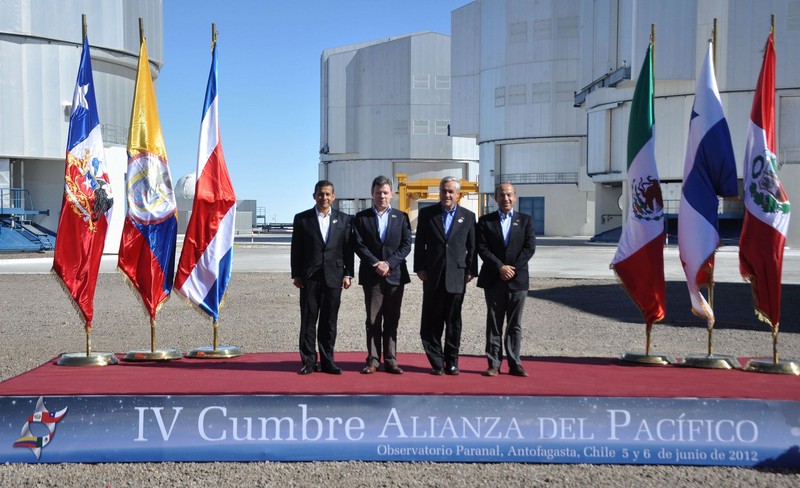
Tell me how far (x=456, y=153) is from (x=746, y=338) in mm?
52998

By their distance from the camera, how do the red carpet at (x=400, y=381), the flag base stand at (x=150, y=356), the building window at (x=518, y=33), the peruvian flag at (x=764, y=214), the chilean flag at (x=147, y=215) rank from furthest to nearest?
the building window at (x=518, y=33) → the chilean flag at (x=147, y=215) → the flag base stand at (x=150, y=356) → the peruvian flag at (x=764, y=214) → the red carpet at (x=400, y=381)

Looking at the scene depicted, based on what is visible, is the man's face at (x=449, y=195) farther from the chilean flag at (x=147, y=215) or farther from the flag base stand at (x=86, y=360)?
the flag base stand at (x=86, y=360)

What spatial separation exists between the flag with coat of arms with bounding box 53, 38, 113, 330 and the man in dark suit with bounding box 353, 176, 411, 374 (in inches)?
109

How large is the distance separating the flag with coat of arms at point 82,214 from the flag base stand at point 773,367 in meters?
6.34

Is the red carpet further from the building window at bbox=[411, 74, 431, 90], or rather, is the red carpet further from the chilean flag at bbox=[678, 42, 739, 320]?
the building window at bbox=[411, 74, 431, 90]

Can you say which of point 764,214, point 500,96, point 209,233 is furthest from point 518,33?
point 764,214

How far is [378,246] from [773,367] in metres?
3.76

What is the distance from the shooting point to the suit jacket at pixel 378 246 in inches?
322

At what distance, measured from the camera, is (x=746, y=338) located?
→ 13.0 m

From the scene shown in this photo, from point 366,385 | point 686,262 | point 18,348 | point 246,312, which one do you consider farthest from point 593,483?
point 246,312

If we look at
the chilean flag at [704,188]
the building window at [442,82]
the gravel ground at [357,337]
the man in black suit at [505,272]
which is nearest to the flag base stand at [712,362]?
the chilean flag at [704,188]

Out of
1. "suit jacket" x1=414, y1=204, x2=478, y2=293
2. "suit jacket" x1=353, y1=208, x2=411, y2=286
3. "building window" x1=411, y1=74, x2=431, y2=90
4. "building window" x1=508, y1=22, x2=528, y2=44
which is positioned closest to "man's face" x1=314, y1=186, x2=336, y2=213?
"suit jacket" x1=353, y1=208, x2=411, y2=286

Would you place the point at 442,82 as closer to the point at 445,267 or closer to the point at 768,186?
the point at 768,186

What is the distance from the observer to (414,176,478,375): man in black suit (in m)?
8.09
